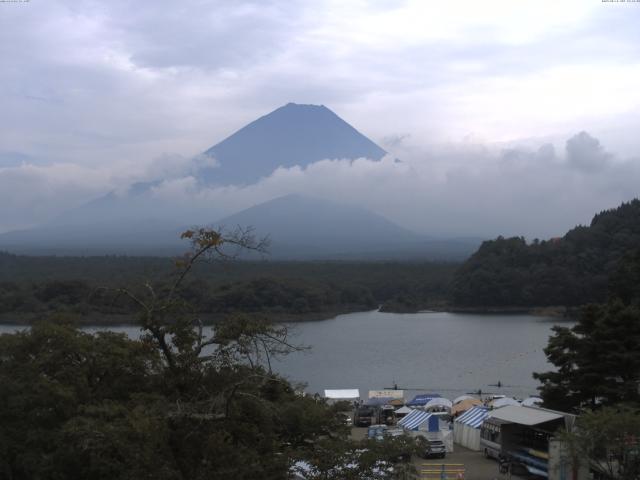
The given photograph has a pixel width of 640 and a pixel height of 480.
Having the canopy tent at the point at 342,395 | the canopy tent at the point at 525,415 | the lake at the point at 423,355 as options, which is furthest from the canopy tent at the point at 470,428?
the canopy tent at the point at 342,395

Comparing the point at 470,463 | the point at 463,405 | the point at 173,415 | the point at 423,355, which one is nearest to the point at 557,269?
the point at 423,355

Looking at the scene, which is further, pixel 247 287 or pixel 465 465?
pixel 247 287

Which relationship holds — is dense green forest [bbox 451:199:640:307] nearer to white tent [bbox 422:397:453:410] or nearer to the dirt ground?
white tent [bbox 422:397:453:410]

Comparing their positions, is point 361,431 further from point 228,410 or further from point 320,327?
point 320,327

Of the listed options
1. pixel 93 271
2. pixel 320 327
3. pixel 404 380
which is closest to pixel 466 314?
pixel 320 327

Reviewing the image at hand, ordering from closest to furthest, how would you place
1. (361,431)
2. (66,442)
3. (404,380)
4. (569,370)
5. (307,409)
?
(66,442), (307,409), (569,370), (361,431), (404,380)

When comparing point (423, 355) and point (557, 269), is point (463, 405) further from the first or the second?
point (557, 269)

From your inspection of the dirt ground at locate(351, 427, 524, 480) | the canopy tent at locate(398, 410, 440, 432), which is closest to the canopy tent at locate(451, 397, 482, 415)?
the canopy tent at locate(398, 410, 440, 432)
